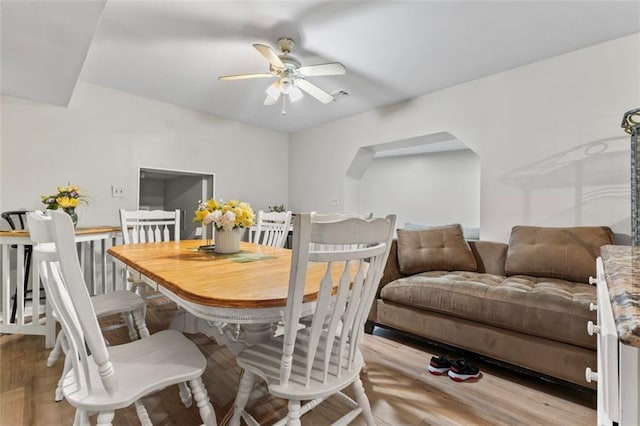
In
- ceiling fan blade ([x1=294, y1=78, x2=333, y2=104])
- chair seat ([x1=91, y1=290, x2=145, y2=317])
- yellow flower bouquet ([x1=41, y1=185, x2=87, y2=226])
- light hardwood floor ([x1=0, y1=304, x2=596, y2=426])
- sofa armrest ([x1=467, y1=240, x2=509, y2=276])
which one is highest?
ceiling fan blade ([x1=294, y1=78, x2=333, y2=104])

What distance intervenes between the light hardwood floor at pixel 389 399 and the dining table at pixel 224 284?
14.6 inches

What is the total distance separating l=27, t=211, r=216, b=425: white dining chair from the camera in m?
0.84

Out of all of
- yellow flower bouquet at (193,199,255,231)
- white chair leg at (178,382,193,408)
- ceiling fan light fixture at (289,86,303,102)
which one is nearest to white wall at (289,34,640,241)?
ceiling fan light fixture at (289,86,303,102)

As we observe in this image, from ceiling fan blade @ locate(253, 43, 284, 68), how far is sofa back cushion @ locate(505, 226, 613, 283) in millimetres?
2438

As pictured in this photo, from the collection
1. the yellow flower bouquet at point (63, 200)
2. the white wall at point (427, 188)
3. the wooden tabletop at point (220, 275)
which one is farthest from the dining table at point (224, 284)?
the white wall at point (427, 188)

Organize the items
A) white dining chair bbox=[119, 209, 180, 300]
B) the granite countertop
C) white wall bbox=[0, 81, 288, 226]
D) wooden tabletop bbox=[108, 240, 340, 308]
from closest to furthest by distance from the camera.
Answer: the granite countertop → wooden tabletop bbox=[108, 240, 340, 308] → white dining chair bbox=[119, 209, 180, 300] → white wall bbox=[0, 81, 288, 226]

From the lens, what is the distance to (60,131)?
10.4 feet

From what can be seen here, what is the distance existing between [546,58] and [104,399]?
377 centimetres

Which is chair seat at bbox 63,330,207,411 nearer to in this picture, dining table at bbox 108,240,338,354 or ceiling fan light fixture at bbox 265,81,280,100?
dining table at bbox 108,240,338,354

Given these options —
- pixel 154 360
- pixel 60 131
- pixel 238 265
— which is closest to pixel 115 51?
pixel 60 131

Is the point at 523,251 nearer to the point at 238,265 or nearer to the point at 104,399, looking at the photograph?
the point at 238,265

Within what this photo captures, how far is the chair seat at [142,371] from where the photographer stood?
92cm

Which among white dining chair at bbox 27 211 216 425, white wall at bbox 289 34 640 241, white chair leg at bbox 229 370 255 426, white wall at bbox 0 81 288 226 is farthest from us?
white wall at bbox 0 81 288 226

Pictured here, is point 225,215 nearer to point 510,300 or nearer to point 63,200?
point 63,200
